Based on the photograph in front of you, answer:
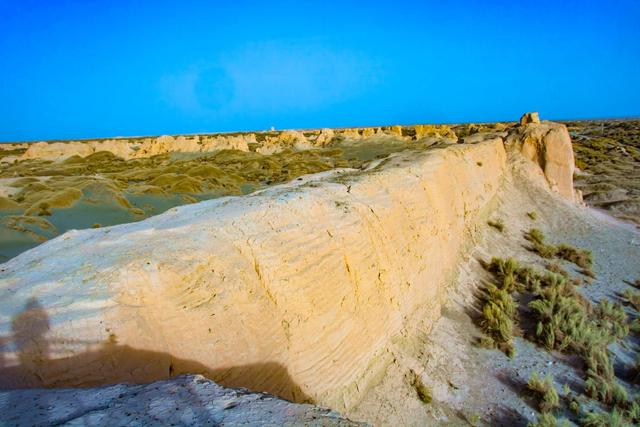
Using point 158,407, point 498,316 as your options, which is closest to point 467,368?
point 498,316

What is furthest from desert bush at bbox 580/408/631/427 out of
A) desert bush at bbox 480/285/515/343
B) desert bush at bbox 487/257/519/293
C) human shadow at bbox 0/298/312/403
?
human shadow at bbox 0/298/312/403

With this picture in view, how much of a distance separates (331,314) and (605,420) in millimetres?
3446

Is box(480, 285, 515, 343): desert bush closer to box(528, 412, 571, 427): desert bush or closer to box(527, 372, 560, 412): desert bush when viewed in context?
box(527, 372, 560, 412): desert bush

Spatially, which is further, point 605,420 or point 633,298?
point 633,298

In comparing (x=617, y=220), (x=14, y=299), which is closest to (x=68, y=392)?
(x=14, y=299)

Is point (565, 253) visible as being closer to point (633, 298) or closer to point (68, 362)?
point (633, 298)

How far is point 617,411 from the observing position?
4676 millimetres

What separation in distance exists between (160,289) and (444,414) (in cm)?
370

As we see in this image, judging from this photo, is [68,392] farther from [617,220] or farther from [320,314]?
[617,220]

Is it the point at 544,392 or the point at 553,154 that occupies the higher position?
the point at 553,154

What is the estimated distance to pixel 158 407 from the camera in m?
1.97

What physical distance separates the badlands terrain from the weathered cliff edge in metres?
0.02

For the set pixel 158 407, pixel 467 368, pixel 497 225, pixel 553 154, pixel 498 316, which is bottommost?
pixel 467 368

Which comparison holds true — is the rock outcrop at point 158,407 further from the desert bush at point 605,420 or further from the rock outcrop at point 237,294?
the desert bush at point 605,420
